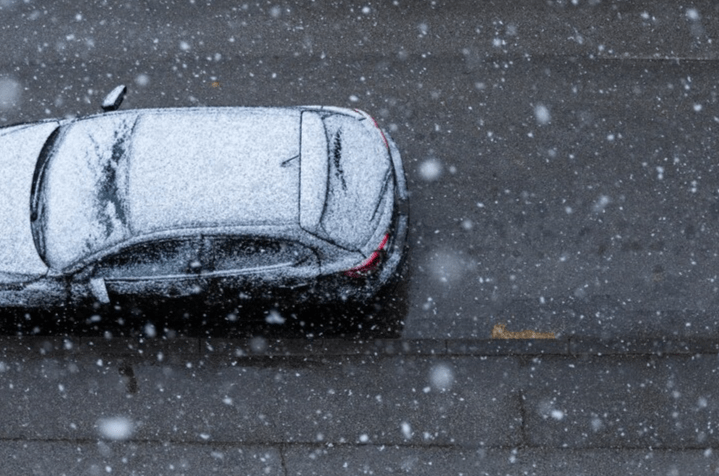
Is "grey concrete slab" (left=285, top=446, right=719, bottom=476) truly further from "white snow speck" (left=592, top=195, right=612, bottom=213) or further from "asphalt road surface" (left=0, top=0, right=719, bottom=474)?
"white snow speck" (left=592, top=195, right=612, bottom=213)

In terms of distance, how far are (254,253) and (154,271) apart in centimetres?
82

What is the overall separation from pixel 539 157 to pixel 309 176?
268 cm

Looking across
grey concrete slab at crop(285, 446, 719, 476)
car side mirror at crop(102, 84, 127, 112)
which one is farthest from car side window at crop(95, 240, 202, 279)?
grey concrete slab at crop(285, 446, 719, 476)

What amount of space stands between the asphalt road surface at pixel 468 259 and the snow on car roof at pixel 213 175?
1.36 m

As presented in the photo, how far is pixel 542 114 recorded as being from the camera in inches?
295

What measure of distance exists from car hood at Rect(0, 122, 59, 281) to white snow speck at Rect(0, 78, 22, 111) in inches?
72.1

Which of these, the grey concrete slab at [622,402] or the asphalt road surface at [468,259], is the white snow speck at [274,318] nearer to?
the asphalt road surface at [468,259]

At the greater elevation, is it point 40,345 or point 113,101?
point 113,101

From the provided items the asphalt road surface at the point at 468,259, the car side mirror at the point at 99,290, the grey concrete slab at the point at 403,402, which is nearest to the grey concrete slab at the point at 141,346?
Result: the asphalt road surface at the point at 468,259

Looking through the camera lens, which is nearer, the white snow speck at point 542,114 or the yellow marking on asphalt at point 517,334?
the yellow marking on asphalt at point 517,334

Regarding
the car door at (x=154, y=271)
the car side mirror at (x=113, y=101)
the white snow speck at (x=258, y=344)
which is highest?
the car side mirror at (x=113, y=101)

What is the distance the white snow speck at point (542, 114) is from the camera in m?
7.45

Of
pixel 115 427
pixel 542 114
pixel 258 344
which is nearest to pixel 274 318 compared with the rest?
pixel 258 344

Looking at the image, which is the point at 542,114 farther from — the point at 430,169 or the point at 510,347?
the point at 510,347
